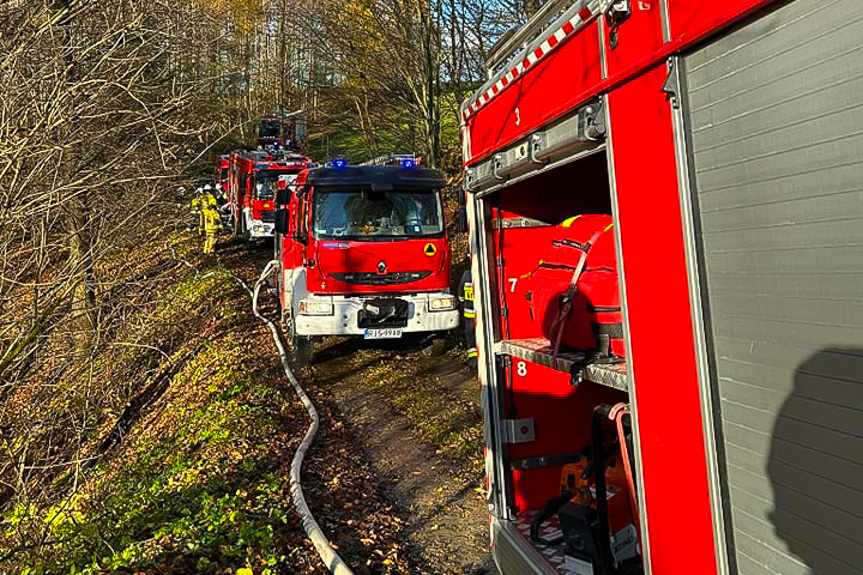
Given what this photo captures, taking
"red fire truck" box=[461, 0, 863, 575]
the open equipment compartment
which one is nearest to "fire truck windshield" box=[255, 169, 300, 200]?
the open equipment compartment

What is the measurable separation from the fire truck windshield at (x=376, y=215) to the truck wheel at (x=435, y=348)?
6.21 ft

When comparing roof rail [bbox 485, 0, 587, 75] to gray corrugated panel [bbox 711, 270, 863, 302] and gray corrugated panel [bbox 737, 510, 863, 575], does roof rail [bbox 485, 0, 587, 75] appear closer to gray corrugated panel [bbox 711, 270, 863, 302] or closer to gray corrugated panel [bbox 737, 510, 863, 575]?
gray corrugated panel [bbox 711, 270, 863, 302]

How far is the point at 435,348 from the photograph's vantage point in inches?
436

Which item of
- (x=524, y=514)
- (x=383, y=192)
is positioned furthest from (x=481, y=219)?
(x=383, y=192)

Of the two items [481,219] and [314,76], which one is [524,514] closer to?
[481,219]

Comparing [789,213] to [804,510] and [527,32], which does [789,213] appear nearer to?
[804,510]

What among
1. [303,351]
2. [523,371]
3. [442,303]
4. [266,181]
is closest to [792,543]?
[523,371]

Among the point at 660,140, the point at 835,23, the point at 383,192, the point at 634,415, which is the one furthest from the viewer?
the point at 383,192

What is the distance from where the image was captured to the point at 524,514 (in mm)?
3906

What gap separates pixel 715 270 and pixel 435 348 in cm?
922

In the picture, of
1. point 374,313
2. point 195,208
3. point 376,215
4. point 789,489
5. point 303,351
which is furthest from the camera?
point 195,208

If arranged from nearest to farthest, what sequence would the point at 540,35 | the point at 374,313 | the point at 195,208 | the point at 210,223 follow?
the point at 540,35, the point at 374,313, the point at 195,208, the point at 210,223

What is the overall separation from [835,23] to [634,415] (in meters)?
1.33

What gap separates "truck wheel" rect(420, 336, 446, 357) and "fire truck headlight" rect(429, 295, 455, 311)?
1.17 metres
